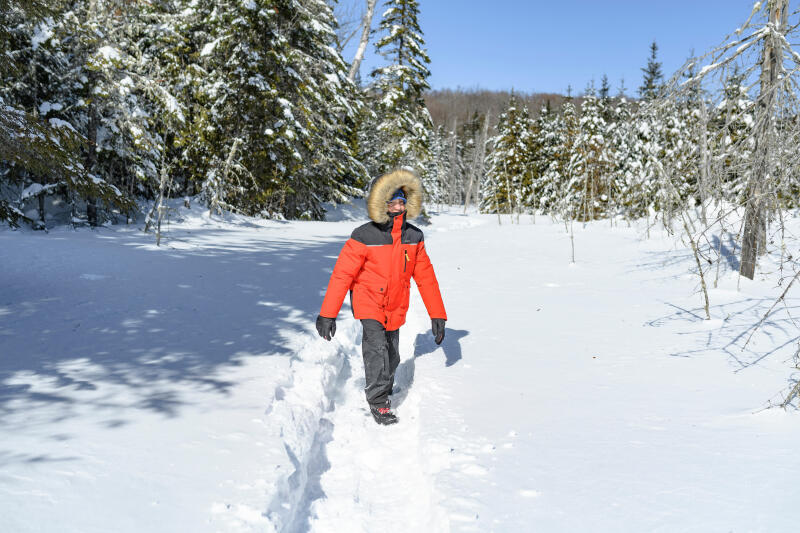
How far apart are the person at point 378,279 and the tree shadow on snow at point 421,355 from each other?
1.97 feet

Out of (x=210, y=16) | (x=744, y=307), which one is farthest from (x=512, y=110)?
(x=744, y=307)

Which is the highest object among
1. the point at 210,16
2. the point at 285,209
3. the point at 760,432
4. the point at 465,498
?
the point at 210,16

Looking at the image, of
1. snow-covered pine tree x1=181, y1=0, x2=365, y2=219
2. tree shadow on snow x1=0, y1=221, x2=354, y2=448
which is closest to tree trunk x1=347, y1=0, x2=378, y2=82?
snow-covered pine tree x1=181, y1=0, x2=365, y2=219

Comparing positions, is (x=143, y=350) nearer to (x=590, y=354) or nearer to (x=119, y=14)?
(x=590, y=354)

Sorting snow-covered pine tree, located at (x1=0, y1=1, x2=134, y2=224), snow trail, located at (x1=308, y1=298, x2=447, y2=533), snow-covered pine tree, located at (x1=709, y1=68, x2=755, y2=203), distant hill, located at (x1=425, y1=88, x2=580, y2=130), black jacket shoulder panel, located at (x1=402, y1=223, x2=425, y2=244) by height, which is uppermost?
distant hill, located at (x1=425, y1=88, x2=580, y2=130)

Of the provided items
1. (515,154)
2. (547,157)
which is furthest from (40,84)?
(547,157)

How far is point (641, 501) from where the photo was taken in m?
A: 2.53

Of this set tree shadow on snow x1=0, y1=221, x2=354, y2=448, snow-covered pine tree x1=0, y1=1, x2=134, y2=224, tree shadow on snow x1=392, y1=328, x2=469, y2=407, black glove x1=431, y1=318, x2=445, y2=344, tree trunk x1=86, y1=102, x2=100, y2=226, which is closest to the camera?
tree shadow on snow x1=0, y1=221, x2=354, y2=448

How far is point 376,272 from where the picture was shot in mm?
4008

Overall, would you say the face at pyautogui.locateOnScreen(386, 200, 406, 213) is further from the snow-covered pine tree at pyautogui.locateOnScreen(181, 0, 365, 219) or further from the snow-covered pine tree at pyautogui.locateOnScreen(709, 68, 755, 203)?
the snow-covered pine tree at pyautogui.locateOnScreen(181, 0, 365, 219)

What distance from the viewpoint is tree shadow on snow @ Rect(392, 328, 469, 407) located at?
4.82 m

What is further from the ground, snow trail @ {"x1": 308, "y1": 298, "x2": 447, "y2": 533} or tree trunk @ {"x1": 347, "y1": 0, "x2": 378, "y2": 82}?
tree trunk @ {"x1": 347, "y1": 0, "x2": 378, "y2": 82}

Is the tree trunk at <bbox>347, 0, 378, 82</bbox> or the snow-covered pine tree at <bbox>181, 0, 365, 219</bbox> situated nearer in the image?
the snow-covered pine tree at <bbox>181, 0, 365, 219</bbox>

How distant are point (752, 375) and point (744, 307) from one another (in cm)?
267
